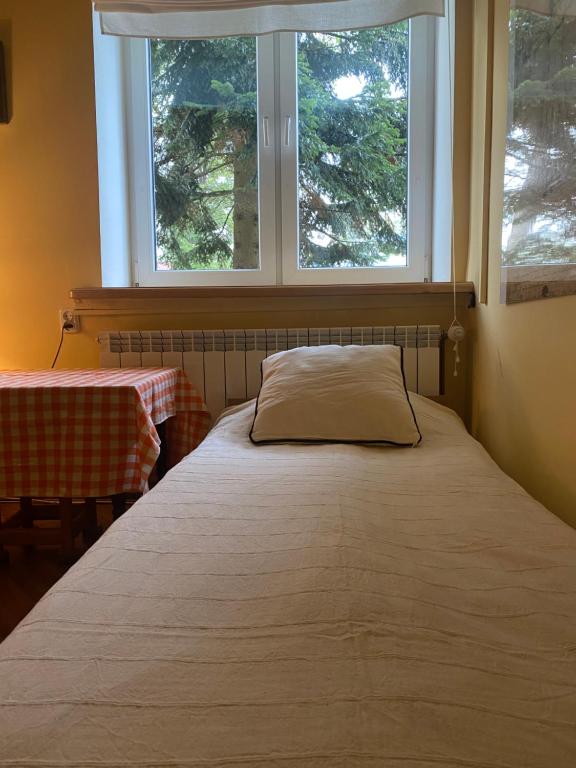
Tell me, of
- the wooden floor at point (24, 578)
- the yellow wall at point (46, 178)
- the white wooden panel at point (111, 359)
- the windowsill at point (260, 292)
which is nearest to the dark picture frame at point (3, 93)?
the yellow wall at point (46, 178)

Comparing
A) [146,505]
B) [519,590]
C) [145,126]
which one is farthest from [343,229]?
[519,590]

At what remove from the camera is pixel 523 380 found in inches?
61.9

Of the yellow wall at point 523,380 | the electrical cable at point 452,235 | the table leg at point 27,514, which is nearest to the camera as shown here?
the yellow wall at point 523,380

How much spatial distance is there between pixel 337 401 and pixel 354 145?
1256 millimetres

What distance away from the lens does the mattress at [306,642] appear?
483 millimetres

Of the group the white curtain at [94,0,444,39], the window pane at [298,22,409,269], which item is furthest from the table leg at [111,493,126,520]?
the white curtain at [94,0,444,39]

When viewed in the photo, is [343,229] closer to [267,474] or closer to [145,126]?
[145,126]

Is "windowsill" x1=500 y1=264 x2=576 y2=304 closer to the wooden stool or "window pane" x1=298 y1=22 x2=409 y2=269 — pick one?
"window pane" x1=298 y1=22 x2=409 y2=269

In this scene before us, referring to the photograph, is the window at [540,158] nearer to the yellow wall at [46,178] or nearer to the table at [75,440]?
the table at [75,440]

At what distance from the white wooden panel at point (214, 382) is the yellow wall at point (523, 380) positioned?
0.95 m

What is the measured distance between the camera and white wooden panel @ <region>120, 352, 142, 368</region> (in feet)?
7.02

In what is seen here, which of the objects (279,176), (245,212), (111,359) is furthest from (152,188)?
(111,359)

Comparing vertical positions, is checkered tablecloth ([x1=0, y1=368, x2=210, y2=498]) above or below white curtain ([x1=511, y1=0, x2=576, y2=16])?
below

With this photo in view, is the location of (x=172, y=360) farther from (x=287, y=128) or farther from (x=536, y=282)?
(x=536, y=282)
